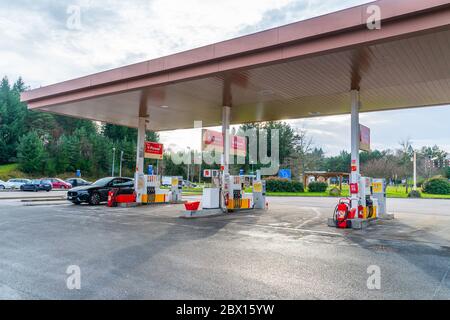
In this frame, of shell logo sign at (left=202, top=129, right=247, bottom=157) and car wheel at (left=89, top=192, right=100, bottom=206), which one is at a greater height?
shell logo sign at (left=202, top=129, right=247, bottom=157)

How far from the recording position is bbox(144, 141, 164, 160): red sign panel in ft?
61.2

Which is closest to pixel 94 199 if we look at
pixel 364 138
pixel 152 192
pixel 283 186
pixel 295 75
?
pixel 152 192

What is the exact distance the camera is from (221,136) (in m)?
15.3

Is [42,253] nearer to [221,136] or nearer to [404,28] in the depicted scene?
[404,28]

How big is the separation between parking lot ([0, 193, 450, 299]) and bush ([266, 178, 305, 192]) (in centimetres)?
2504

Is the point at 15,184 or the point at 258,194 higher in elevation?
the point at 258,194

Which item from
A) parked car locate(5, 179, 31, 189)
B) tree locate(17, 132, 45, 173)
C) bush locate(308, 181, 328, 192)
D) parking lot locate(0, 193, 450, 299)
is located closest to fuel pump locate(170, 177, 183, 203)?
parking lot locate(0, 193, 450, 299)

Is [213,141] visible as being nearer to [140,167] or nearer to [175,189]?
[140,167]

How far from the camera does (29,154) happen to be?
50.5 metres

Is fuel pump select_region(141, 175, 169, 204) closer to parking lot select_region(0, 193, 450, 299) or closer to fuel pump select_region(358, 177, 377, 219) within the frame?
parking lot select_region(0, 193, 450, 299)

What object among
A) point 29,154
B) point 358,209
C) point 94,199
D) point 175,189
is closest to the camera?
point 358,209

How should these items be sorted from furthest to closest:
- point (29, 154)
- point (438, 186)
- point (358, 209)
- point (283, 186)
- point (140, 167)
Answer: point (29, 154) → point (283, 186) → point (438, 186) → point (140, 167) → point (358, 209)

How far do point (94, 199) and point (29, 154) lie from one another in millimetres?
39499

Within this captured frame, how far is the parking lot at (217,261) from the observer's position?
4527 millimetres
